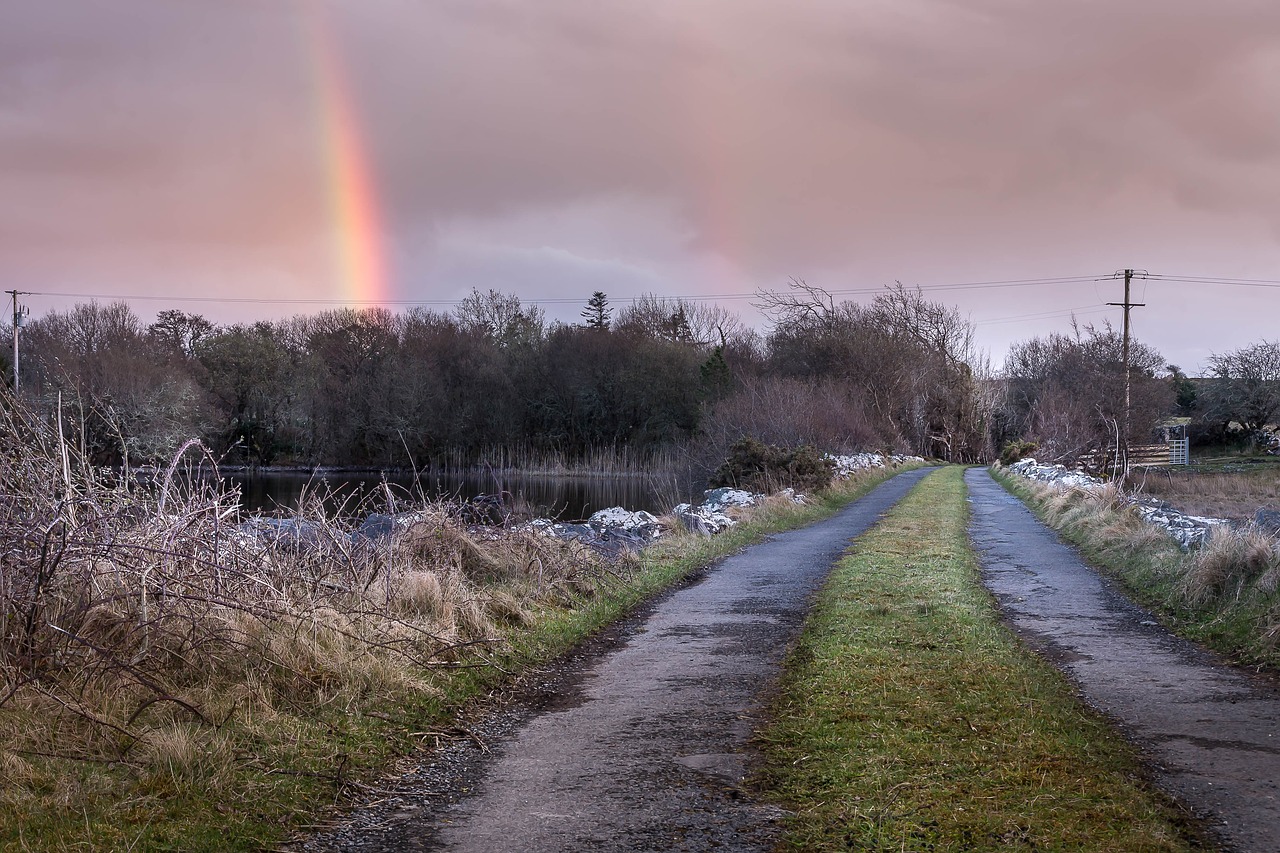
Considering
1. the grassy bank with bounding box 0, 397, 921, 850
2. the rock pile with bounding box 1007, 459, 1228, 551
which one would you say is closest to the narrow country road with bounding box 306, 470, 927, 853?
the grassy bank with bounding box 0, 397, 921, 850

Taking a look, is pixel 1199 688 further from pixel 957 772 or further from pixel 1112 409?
pixel 1112 409

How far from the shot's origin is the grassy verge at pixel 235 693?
4.12m

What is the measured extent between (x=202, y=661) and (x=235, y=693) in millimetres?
543

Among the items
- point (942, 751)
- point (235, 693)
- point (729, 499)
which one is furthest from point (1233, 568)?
point (729, 499)

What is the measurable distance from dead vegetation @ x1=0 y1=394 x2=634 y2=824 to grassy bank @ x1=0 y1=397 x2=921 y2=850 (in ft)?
0.05

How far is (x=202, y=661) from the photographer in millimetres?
5895

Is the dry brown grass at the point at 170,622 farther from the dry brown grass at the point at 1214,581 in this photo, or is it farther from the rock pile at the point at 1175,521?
the rock pile at the point at 1175,521

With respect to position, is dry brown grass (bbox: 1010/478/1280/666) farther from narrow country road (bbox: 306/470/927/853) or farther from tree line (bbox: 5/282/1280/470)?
tree line (bbox: 5/282/1280/470)

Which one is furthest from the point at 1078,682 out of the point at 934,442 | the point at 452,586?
the point at 934,442

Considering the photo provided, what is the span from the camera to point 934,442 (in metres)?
59.9

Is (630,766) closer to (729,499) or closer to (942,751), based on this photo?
(942,751)

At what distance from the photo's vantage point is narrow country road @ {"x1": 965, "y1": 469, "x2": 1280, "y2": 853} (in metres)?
4.45

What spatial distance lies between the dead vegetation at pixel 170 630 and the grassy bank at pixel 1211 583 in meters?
5.81

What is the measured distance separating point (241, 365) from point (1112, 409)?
4581 centimetres
